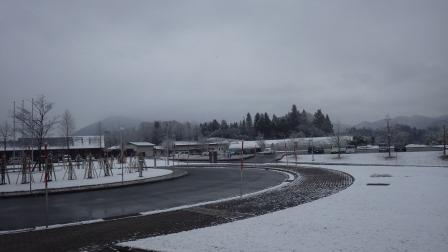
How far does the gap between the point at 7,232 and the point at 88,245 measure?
3.50 metres

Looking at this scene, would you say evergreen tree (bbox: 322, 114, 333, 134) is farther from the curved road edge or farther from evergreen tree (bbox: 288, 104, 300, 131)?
the curved road edge

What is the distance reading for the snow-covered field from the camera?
8195mm

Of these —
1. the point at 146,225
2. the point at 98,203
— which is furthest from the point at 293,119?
the point at 146,225

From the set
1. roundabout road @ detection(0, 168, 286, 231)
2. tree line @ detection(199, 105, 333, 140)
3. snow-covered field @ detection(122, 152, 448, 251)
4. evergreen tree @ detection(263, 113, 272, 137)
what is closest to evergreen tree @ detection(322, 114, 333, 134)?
tree line @ detection(199, 105, 333, 140)

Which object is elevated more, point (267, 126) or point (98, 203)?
point (267, 126)

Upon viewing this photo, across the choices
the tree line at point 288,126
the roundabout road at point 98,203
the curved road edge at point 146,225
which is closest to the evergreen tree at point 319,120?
the tree line at point 288,126

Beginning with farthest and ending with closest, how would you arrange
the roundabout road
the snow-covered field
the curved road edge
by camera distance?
the roundabout road
the curved road edge
the snow-covered field

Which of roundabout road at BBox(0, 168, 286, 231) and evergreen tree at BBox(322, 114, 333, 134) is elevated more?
evergreen tree at BBox(322, 114, 333, 134)

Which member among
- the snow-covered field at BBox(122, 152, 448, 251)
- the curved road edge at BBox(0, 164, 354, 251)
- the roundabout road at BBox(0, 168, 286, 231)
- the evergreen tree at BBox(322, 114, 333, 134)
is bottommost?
the roundabout road at BBox(0, 168, 286, 231)

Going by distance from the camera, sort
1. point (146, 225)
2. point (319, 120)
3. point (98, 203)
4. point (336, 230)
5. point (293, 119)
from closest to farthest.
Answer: point (336, 230) → point (146, 225) → point (98, 203) → point (293, 119) → point (319, 120)

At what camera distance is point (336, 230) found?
31.1ft

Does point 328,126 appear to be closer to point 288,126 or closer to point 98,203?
point 288,126

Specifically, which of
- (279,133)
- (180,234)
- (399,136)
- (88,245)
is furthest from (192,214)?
(279,133)

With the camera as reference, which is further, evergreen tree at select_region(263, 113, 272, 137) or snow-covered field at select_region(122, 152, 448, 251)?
evergreen tree at select_region(263, 113, 272, 137)
